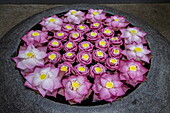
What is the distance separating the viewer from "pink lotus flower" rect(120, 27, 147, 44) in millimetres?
1464

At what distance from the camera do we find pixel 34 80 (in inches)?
46.7

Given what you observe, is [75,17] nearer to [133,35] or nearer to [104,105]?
[133,35]

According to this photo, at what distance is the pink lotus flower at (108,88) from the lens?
1139 mm

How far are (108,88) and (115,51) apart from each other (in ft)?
1.06

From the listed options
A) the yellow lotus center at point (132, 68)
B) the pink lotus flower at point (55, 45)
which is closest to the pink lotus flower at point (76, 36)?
the pink lotus flower at point (55, 45)

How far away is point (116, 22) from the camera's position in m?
1.59

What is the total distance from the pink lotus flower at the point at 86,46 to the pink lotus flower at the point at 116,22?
0.96ft

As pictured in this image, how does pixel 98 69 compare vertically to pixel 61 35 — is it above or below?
below

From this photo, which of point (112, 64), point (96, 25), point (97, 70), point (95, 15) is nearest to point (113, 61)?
point (112, 64)

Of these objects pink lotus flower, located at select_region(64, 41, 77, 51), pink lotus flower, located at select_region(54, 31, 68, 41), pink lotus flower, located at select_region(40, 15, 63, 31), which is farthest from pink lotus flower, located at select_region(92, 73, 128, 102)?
pink lotus flower, located at select_region(40, 15, 63, 31)

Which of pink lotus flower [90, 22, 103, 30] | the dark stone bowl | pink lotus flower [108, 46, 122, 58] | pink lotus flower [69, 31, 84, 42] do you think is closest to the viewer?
the dark stone bowl

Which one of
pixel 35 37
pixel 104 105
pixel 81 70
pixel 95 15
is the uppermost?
pixel 95 15

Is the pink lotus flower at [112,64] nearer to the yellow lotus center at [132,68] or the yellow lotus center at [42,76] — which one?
the yellow lotus center at [132,68]

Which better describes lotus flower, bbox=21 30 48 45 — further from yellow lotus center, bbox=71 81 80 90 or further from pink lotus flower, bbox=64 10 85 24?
yellow lotus center, bbox=71 81 80 90
